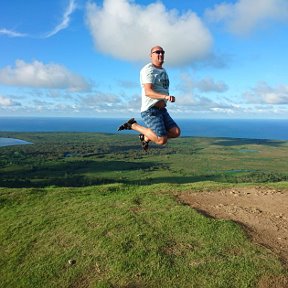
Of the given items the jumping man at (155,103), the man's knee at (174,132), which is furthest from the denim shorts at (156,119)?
the man's knee at (174,132)

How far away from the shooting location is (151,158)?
115m

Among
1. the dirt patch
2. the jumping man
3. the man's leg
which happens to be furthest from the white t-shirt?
the dirt patch

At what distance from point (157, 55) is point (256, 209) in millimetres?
5508

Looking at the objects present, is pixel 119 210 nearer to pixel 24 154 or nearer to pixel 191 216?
pixel 191 216

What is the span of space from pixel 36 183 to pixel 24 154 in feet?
168

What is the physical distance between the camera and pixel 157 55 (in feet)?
25.0

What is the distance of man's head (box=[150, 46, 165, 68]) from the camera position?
7.59 m

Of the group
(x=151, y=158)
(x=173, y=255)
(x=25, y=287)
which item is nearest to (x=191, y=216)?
(x=173, y=255)

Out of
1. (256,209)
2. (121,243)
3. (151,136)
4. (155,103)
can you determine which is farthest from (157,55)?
(256,209)

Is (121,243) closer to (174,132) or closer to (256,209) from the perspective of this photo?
(174,132)

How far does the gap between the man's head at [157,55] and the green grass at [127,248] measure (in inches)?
157

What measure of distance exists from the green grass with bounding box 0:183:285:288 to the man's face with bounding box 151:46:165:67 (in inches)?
157

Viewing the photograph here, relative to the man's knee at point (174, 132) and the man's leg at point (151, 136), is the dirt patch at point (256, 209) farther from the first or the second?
the man's leg at point (151, 136)

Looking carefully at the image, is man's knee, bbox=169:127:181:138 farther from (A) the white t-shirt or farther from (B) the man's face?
(B) the man's face
